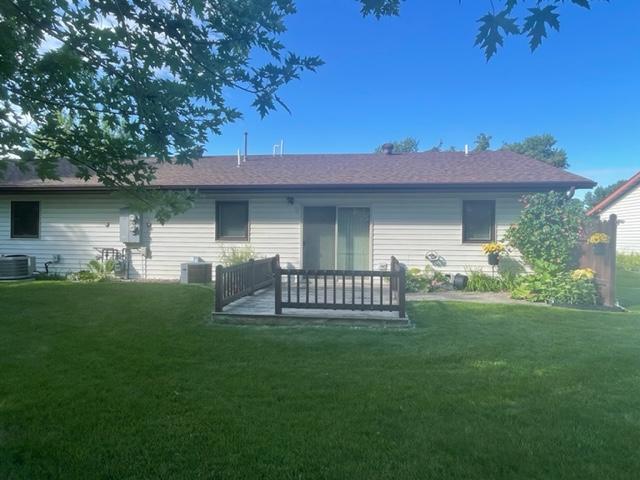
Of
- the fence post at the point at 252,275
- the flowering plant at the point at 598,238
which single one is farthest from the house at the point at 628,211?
the fence post at the point at 252,275

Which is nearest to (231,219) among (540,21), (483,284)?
(483,284)

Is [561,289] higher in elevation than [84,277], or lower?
higher

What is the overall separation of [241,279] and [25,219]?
885 centimetres

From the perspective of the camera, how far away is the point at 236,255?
11086 millimetres

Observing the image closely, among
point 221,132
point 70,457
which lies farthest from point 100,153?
point 70,457

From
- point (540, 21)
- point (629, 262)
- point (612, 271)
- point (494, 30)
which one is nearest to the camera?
point (540, 21)

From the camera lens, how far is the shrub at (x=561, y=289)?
8109 millimetres

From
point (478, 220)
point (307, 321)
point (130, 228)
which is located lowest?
point (307, 321)

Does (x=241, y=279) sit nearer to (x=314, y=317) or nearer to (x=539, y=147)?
(x=314, y=317)

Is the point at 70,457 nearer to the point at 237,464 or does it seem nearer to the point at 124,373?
the point at 237,464

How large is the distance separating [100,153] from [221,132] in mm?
841

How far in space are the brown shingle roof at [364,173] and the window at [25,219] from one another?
733mm

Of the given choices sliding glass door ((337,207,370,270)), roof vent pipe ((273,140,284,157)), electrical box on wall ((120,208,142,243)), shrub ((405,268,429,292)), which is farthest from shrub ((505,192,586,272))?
electrical box on wall ((120,208,142,243))

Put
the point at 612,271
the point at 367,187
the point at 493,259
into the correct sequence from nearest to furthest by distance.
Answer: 1. the point at 612,271
2. the point at 493,259
3. the point at 367,187
